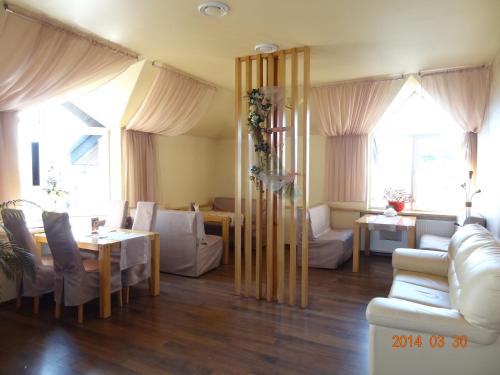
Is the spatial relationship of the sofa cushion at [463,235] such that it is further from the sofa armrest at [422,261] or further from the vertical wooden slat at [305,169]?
the vertical wooden slat at [305,169]

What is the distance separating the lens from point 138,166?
4871 millimetres

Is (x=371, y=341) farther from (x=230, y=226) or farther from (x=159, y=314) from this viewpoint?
(x=230, y=226)

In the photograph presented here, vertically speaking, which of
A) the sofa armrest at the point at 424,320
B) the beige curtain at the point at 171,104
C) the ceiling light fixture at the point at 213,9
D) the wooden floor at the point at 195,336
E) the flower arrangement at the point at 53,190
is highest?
the ceiling light fixture at the point at 213,9

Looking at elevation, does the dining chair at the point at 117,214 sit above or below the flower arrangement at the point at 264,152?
below

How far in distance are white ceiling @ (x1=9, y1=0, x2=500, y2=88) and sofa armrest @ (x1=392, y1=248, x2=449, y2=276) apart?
206cm

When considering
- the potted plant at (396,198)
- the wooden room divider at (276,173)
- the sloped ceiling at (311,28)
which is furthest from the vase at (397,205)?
the wooden room divider at (276,173)

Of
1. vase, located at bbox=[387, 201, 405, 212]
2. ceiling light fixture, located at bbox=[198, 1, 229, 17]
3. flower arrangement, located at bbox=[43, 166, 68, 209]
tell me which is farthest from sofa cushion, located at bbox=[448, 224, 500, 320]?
flower arrangement, located at bbox=[43, 166, 68, 209]

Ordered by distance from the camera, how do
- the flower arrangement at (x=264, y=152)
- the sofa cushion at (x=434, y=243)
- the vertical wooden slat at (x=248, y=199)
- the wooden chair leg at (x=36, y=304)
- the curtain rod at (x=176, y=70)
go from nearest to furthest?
the wooden chair leg at (x=36, y=304)
the flower arrangement at (x=264, y=152)
the vertical wooden slat at (x=248, y=199)
the sofa cushion at (x=434, y=243)
the curtain rod at (x=176, y=70)

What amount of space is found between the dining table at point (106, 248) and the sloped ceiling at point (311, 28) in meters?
1.95

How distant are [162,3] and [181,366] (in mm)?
2646

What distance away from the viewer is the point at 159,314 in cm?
318

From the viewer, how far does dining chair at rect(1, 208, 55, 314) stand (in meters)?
2.97

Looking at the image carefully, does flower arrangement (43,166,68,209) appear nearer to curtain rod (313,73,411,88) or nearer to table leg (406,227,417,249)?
curtain rod (313,73,411,88)

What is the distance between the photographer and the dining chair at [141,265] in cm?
342
